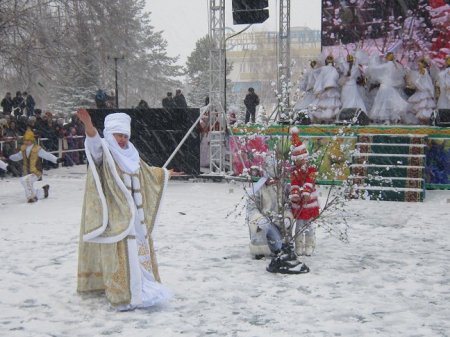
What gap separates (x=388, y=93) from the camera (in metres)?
14.5

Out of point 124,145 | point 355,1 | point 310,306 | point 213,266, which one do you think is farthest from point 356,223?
point 355,1

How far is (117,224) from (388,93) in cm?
1081

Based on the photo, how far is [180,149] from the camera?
14297mm

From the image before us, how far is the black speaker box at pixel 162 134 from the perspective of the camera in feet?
46.5

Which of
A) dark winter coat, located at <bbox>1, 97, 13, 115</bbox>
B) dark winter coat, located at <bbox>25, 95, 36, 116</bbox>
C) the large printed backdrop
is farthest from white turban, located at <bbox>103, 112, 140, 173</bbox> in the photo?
dark winter coat, located at <bbox>25, 95, 36, 116</bbox>

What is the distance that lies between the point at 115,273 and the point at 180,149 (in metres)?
9.27

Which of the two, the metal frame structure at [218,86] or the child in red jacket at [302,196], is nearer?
the child in red jacket at [302,196]

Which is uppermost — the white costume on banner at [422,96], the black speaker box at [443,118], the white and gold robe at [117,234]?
the white costume on banner at [422,96]

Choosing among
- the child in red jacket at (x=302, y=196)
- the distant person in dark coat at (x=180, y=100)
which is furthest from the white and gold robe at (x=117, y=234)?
the distant person in dark coat at (x=180, y=100)

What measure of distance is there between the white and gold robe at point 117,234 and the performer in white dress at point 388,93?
10.2 m

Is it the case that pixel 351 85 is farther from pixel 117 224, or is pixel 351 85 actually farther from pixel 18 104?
pixel 18 104

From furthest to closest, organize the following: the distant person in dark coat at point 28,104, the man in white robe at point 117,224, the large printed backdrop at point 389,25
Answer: the distant person in dark coat at point 28,104 < the large printed backdrop at point 389,25 < the man in white robe at point 117,224

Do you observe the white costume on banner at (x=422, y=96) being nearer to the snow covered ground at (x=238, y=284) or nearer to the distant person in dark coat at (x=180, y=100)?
the snow covered ground at (x=238, y=284)

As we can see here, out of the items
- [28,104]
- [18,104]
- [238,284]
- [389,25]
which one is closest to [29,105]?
[28,104]
